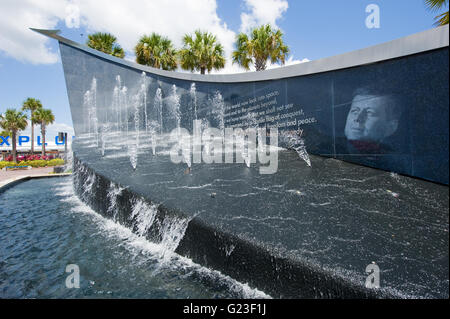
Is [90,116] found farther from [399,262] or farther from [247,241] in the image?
[399,262]

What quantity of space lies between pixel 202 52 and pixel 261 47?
4.64 metres

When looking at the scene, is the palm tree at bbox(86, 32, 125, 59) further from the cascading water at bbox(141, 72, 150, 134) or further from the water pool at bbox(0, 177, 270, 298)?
the water pool at bbox(0, 177, 270, 298)

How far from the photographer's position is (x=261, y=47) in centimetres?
1705

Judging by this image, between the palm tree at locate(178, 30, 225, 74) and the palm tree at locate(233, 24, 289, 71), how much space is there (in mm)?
1757

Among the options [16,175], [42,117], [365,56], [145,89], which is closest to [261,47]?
[145,89]

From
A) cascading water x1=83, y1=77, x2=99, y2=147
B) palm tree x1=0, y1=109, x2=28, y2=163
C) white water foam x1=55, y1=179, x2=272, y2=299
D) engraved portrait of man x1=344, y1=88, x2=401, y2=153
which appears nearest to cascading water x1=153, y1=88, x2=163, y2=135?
cascading water x1=83, y1=77, x2=99, y2=147

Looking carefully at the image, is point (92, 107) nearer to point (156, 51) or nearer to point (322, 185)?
point (156, 51)

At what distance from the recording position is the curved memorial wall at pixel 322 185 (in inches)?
98.8

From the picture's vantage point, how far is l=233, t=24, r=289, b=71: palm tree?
17016 mm

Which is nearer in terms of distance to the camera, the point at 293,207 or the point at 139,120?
the point at 293,207

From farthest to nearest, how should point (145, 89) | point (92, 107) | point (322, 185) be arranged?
point (92, 107) < point (145, 89) < point (322, 185)
